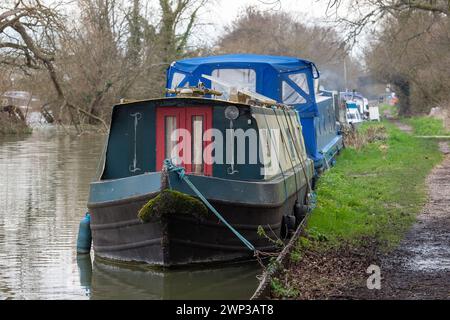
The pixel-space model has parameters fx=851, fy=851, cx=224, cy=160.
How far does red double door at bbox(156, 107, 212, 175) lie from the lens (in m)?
11.0

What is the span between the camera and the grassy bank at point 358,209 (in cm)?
908

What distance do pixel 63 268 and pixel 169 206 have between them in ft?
6.85

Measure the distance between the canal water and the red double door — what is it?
1.54 m

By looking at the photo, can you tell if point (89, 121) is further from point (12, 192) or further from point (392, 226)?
point (392, 226)

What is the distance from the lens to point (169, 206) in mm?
9461

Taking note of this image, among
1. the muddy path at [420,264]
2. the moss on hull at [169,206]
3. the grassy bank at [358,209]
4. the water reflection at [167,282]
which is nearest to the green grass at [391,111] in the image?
the grassy bank at [358,209]

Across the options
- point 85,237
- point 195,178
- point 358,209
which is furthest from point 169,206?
point 358,209

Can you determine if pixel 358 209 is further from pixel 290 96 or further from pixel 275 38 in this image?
pixel 275 38

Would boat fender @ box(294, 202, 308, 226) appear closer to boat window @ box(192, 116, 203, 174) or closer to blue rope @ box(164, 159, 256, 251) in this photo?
boat window @ box(192, 116, 203, 174)

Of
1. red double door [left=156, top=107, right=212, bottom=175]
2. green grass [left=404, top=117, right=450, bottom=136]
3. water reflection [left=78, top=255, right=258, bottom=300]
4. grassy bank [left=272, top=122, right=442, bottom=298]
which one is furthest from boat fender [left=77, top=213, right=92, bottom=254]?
green grass [left=404, top=117, right=450, bottom=136]

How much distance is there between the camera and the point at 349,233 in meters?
11.3
